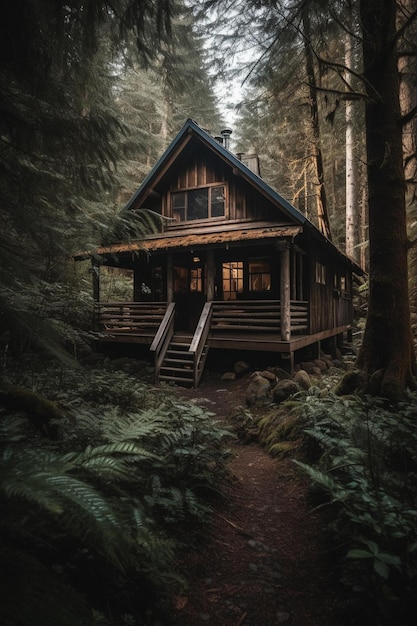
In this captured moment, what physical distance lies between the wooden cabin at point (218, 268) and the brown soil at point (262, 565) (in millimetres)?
6367

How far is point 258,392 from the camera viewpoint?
8.27 meters

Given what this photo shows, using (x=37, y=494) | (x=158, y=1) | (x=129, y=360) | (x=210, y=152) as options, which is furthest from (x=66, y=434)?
(x=210, y=152)

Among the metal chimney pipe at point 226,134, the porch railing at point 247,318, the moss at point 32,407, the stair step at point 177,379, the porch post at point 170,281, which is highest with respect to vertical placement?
the metal chimney pipe at point 226,134

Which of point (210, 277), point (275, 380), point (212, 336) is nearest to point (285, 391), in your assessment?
point (275, 380)

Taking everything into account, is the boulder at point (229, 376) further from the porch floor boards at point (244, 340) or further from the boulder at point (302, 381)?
the boulder at point (302, 381)

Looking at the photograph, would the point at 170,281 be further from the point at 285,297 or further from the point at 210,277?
the point at 285,297

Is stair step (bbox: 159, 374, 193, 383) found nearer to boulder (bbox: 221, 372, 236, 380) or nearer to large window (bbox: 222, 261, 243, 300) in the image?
boulder (bbox: 221, 372, 236, 380)

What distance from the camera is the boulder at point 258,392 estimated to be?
798 centimetres

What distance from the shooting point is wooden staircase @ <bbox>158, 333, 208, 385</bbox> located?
403 inches

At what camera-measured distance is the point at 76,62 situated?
12.5 feet

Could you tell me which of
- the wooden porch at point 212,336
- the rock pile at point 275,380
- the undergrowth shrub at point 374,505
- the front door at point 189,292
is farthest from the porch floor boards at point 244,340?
the undergrowth shrub at point 374,505

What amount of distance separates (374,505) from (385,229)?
452 centimetres

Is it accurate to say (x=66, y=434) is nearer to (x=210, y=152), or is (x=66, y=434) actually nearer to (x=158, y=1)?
(x=158, y=1)

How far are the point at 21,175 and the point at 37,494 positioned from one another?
3.30m
